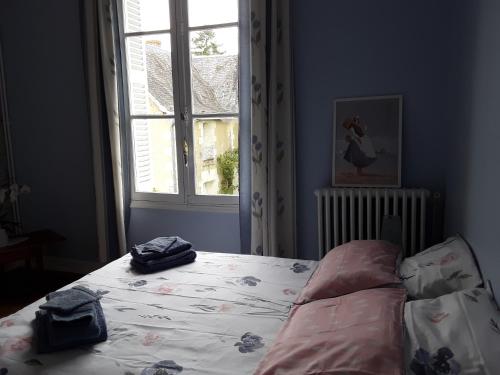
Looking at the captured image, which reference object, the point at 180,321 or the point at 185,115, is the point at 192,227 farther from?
the point at 180,321

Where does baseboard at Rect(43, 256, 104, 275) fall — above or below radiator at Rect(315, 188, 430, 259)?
below

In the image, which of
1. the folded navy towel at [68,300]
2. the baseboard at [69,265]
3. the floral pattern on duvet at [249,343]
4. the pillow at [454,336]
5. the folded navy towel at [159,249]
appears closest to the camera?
the pillow at [454,336]

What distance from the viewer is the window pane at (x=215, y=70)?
298cm

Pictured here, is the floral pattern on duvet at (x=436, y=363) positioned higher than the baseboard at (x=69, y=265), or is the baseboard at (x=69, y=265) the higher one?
the floral pattern on duvet at (x=436, y=363)

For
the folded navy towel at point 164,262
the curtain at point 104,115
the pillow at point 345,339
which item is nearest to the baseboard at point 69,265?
the curtain at point 104,115

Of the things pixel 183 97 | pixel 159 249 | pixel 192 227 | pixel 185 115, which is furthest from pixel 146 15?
pixel 159 249

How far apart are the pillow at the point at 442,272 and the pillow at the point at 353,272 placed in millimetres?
70

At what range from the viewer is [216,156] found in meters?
3.14

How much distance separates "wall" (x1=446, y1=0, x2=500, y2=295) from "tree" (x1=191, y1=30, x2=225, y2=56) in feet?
5.03

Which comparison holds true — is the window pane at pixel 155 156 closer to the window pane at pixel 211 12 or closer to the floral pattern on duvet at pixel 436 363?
the window pane at pixel 211 12

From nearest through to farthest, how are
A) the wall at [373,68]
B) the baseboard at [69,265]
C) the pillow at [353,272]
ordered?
the pillow at [353,272], the wall at [373,68], the baseboard at [69,265]

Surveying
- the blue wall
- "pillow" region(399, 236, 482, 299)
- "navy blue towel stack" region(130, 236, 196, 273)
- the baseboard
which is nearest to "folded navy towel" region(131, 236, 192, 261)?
"navy blue towel stack" region(130, 236, 196, 273)

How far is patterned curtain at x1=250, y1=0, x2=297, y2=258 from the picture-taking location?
272 cm

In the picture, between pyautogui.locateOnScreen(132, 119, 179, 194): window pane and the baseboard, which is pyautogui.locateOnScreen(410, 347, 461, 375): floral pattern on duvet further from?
the baseboard
